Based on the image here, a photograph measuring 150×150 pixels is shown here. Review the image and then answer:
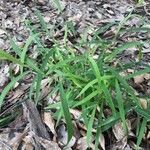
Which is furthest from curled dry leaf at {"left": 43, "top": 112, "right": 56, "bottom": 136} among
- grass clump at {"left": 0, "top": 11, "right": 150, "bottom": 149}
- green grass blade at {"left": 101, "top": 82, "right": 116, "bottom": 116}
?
green grass blade at {"left": 101, "top": 82, "right": 116, "bottom": 116}

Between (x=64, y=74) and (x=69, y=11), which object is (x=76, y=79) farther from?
(x=69, y=11)

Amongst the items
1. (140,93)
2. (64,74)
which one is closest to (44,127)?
(64,74)

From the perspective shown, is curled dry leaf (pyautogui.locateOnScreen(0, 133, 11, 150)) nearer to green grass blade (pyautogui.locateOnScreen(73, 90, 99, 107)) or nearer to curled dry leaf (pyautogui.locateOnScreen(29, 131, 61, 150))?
A: curled dry leaf (pyautogui.locateOnScreen(29, 131, 61, 150))

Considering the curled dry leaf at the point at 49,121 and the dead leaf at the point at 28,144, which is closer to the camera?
the dead leaf at the point at 28,144

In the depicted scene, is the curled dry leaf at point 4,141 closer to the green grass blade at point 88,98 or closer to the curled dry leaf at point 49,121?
the curled dry leaf at point 49,121

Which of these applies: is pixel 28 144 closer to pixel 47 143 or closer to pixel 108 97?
pixel 47 143

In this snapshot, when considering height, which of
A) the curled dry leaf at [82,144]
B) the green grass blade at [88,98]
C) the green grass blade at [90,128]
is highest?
the green grass blade at [88,98]

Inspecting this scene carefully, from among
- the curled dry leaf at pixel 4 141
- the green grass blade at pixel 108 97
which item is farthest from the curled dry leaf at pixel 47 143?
the green grass blade at pixel 108 97

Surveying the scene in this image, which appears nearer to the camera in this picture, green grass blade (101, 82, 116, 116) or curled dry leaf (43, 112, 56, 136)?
green grass blade (101, 82, 116, 116)

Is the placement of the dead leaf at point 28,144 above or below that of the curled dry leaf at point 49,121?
above

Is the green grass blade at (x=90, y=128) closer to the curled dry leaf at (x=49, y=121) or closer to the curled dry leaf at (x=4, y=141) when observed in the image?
the curled dry leaf at (x=49, y=121)

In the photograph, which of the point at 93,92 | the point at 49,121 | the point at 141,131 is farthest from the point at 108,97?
the point at 49,121
